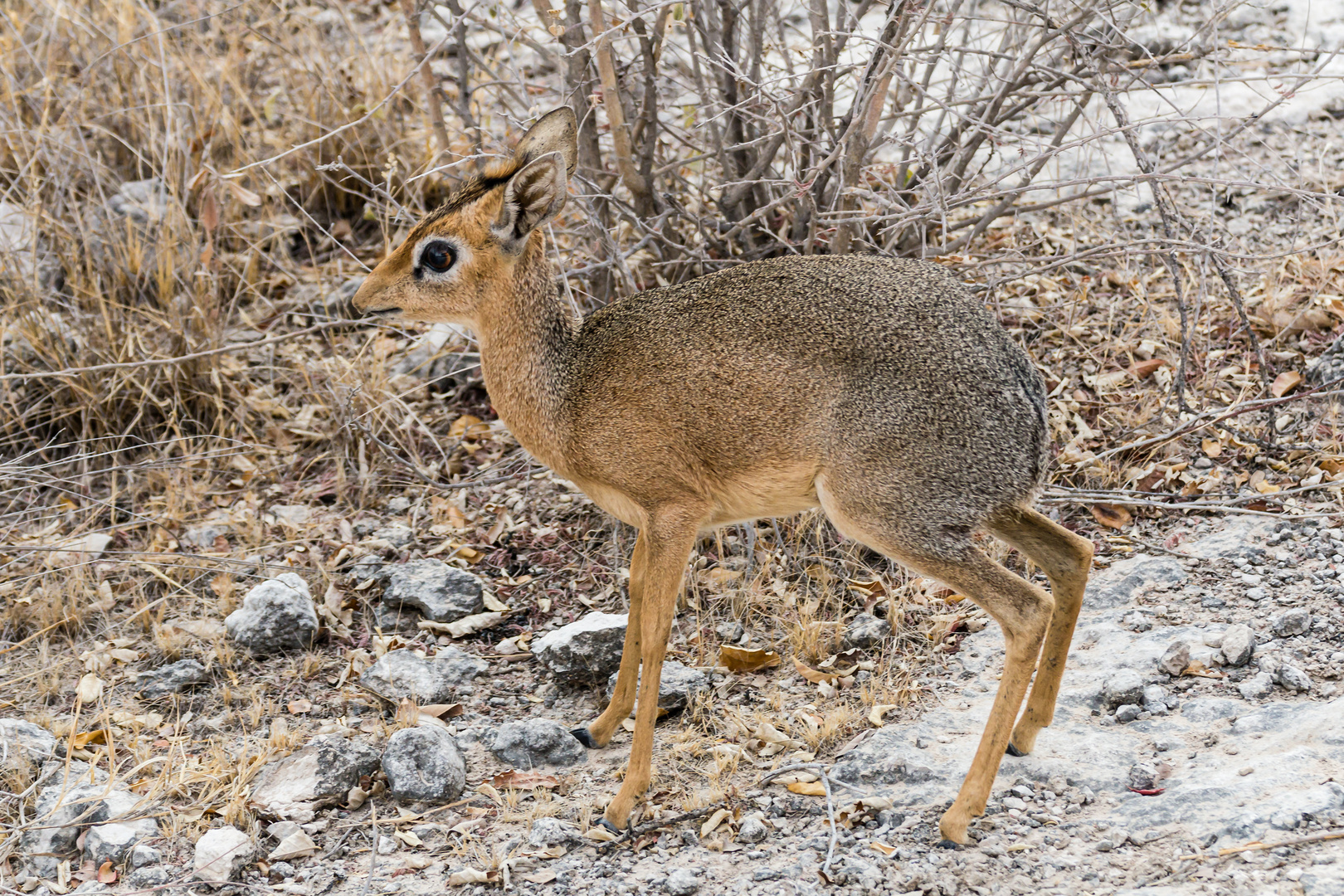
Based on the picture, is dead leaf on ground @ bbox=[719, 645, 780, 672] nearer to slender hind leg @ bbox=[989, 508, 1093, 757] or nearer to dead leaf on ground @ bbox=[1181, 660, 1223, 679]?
slender hind leg @ bbox=[989, 508, 1093, 757]

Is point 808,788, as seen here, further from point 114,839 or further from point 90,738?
point 90,738

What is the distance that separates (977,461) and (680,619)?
5.86 feet

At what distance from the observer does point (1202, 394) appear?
550 centimetres

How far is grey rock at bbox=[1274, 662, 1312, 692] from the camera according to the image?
3902 mm

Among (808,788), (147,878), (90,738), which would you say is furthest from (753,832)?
(90,738)

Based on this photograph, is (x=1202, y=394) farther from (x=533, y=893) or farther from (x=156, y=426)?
(x=156, y=426)

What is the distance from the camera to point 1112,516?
16.6 ft

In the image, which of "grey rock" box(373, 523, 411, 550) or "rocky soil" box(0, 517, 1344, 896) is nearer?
"rocky soil" box(0, 517, 1344, 896)

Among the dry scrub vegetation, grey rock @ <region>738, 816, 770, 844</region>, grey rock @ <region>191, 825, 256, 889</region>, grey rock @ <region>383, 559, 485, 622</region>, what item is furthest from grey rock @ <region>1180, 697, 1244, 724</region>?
grey rock @ <region>191, 825, 256, 889</region>

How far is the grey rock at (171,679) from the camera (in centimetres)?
477

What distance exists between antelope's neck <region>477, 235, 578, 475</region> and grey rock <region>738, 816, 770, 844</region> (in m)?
1.26

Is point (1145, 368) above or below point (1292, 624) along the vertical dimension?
above

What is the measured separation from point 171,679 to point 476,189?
88.0 inches

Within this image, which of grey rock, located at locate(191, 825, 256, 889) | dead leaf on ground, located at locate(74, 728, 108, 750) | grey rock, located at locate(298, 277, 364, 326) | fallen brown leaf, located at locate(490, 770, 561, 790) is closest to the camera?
grey rock, located at locate(191, 825, 256, 889)
